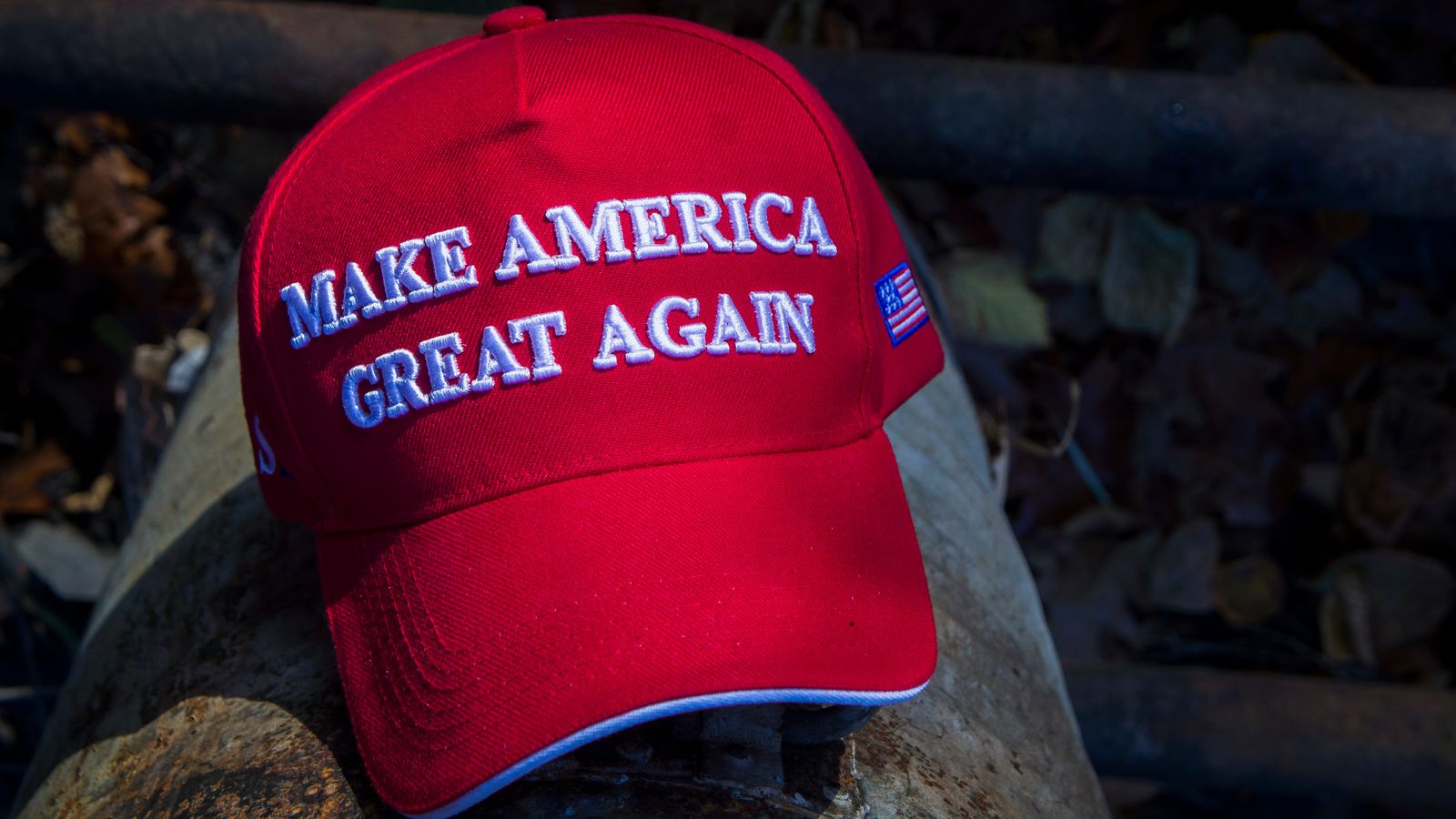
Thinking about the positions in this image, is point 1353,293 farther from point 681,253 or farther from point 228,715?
point 228,715

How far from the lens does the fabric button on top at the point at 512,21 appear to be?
0.91 metres

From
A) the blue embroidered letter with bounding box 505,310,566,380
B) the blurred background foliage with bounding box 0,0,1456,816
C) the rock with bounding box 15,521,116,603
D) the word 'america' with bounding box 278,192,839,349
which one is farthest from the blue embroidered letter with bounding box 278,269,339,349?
the rock with bounding box 15,521,116,603

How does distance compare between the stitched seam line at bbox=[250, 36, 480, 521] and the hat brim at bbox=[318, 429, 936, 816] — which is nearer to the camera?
the hat brim at bbox=[318, 429, 936, 816]

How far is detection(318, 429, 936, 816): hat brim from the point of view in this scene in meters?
0.67

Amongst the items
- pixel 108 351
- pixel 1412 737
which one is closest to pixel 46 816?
pixel 108 351

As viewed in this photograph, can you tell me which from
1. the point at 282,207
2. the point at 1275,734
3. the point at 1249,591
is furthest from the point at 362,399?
the point at 1249,591

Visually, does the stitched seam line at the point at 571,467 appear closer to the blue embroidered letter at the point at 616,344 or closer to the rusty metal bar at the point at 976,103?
the blue embroidered letter at the point at 616,344

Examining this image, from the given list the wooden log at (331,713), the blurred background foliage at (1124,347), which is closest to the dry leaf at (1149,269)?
the blurred background foliage at (1124,347)

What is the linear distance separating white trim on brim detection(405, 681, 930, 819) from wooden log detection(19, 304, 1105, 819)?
4cm

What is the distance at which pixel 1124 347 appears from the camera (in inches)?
80.5

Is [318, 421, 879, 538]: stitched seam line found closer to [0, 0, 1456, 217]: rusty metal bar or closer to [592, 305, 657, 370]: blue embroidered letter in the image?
[592, 305, 657, 370]: blue embroidered letter

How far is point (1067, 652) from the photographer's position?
2.11 meters

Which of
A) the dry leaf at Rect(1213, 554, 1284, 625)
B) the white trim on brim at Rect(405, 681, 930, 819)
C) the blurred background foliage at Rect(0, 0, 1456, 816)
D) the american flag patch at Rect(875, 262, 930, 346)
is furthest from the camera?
the dry leaf at Rect(1213, 554, 1284, 625)

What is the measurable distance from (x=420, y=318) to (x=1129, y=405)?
5.38 feet
